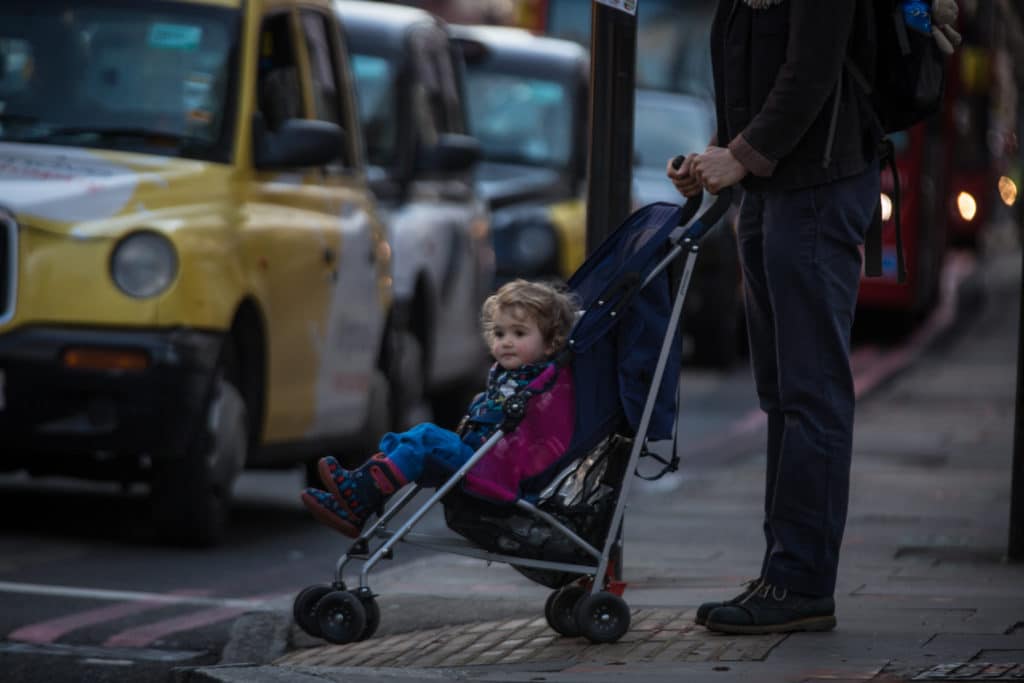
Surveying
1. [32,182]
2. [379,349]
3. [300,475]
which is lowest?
[300,475]

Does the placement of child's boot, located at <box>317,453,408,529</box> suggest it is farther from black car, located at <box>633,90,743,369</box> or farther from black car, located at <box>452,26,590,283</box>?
black car, located at <box>633,90,743,369</box>

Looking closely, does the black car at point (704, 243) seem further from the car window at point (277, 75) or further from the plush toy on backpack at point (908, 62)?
the plush toy on backpack at point (908, 62)

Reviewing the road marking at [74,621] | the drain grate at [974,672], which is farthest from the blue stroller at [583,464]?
the road marking at [74,621]

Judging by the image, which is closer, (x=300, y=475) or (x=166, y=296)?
(x=166, y=296)

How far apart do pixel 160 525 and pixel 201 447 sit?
14.1 inches

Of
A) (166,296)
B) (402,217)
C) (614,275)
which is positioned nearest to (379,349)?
(402,217)

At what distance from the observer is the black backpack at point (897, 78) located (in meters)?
5.86

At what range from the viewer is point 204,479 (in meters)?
8.42

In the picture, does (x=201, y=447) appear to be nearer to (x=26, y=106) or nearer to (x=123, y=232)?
(x=123, y=232)

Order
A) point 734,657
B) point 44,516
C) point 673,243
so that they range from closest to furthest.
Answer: point 734,657, point 673,243, point 44,516

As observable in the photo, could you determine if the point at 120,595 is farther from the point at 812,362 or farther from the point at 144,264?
the point at 812,362

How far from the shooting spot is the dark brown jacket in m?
5.69

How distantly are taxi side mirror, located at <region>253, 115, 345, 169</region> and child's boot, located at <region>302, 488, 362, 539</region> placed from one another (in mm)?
3351

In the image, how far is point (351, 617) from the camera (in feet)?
19.0
